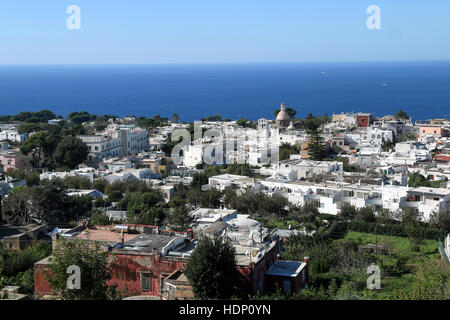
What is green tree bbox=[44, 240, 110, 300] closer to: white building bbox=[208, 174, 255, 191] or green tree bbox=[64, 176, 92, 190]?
white building bbox=[208, 174, 255, 191]

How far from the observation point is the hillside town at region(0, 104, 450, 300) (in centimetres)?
1002

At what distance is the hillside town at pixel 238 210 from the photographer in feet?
32.9

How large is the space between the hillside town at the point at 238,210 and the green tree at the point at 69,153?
86mm

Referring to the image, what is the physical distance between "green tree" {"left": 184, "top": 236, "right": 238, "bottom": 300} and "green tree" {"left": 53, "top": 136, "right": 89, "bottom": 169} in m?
24.2

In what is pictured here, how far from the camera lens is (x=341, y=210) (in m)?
20.7

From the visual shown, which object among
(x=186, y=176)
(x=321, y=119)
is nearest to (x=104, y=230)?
(x=186, y=176)

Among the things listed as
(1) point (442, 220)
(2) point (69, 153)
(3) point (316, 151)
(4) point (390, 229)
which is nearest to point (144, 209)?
(4) point (390, 229)

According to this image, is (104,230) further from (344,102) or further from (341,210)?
(344,102)

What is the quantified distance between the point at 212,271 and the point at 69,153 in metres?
24.6

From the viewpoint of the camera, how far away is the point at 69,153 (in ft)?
105

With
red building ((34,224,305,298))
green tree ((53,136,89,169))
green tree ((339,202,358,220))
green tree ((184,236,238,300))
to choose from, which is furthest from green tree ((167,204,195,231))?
green tree ((53,136,89,169))

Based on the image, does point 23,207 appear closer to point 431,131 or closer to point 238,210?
point 238,210

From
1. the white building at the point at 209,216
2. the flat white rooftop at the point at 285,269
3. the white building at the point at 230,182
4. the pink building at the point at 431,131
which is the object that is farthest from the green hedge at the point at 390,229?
the pink building at the point at 431,131

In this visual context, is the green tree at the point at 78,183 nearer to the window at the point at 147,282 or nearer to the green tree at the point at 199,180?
the green tree at the point at 199,180
